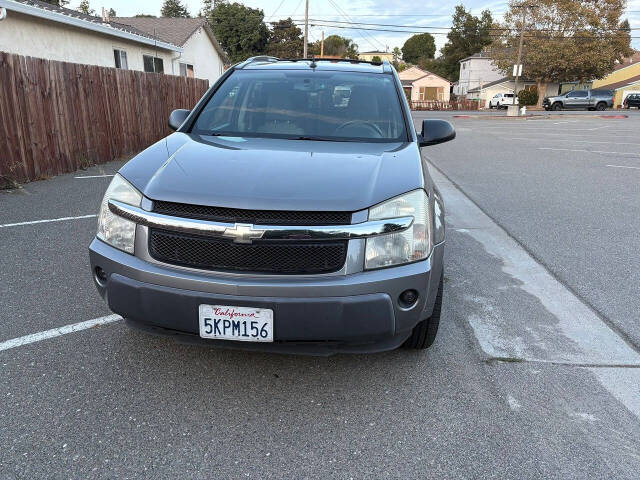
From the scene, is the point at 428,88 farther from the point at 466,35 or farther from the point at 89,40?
the point at 89,40

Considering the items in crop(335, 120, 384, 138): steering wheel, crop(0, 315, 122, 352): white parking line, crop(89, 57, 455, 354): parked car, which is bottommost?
crop(0, 315, 122, 352): white parking line

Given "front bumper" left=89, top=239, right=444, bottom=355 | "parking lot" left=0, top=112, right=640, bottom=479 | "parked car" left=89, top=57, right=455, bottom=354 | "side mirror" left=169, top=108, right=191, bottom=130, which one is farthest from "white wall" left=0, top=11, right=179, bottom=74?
"front bumper" left=89, top=239, right=444, bottom=355

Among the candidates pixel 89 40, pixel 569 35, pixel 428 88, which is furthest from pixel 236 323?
pixel 428 88

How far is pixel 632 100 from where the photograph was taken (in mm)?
43469

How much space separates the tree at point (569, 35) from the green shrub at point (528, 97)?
2687 mm

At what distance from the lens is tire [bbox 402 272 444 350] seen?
286 cm

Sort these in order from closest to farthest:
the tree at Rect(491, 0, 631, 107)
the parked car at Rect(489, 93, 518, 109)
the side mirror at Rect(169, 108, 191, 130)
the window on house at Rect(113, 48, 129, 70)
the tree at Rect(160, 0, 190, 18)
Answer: the side mirror at Rect(169, 108, 191, 130)
the window on house at Rect(113, 48, 129, 70)
the tree at Rect(491, 0, 631, 107)
the parked car at Rect(489, 93, 518, 109)
the tree at Rect(160, 0, 190, 18)

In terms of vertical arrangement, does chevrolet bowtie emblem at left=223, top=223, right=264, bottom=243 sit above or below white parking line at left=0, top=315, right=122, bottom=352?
above

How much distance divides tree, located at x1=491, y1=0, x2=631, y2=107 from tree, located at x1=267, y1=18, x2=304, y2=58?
2640 cm

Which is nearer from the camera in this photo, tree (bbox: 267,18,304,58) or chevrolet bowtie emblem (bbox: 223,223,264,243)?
chevrolet bowtie emblem (bbox: 223,223,264,243)

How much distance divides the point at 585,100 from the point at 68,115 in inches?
1604

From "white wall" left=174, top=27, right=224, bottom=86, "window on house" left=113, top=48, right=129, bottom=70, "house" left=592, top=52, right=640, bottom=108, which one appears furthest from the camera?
"house" left=592, top=52, right=640, bottom=108

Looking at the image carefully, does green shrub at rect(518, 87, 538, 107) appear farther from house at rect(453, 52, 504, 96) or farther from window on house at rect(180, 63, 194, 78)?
window on house at rect(180, 63, 194, 78)

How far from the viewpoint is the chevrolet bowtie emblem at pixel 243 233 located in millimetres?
2324
